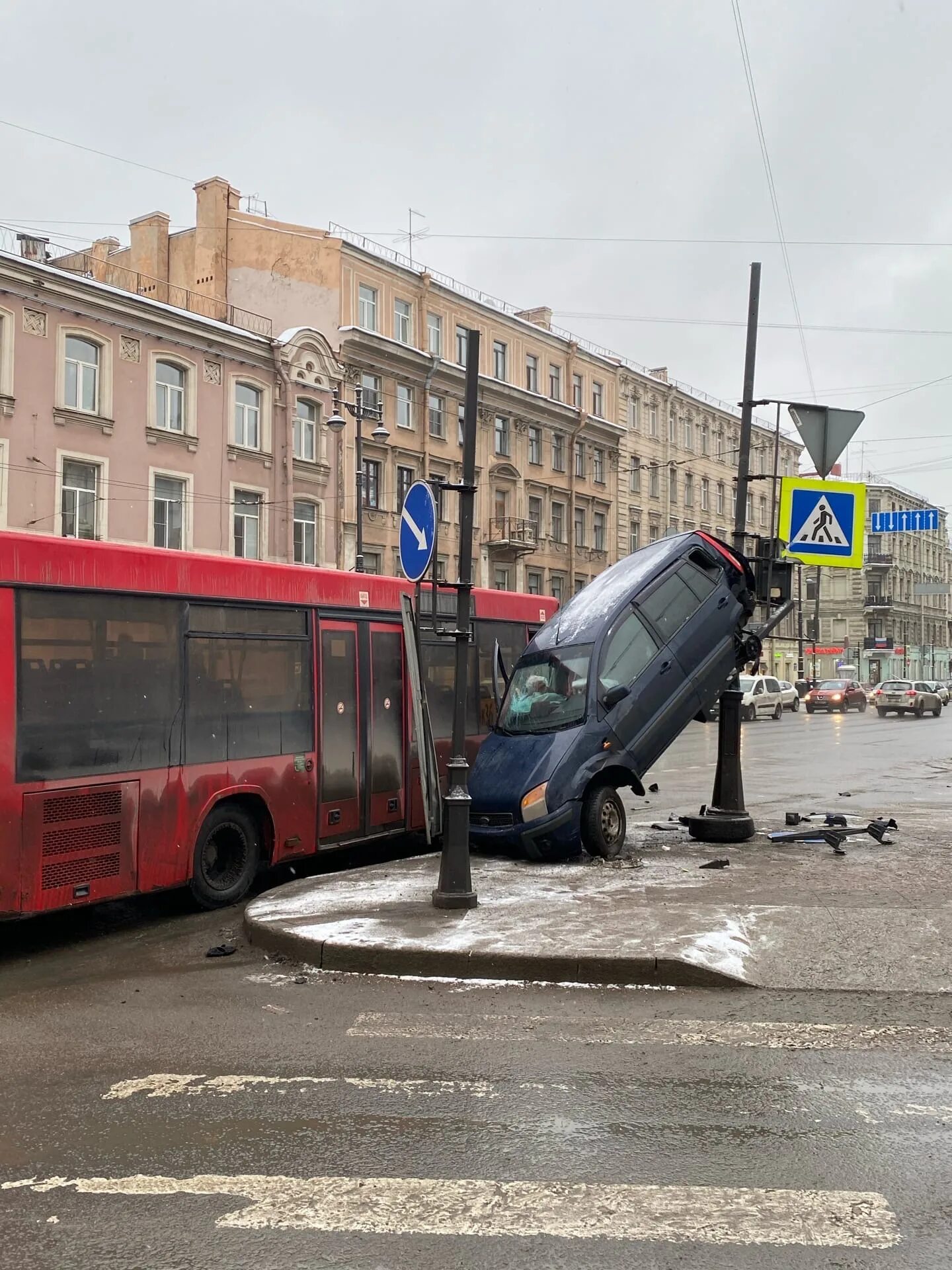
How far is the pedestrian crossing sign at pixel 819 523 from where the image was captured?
1240 cm

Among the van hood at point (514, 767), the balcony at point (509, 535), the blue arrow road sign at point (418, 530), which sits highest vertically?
the balcony at point (509, 535)

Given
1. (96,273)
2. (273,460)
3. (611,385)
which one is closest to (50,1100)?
(273,460)

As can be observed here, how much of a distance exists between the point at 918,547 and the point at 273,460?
8004 centimetres

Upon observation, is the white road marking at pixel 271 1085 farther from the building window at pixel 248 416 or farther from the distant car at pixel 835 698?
the distant car at pixel 835 698

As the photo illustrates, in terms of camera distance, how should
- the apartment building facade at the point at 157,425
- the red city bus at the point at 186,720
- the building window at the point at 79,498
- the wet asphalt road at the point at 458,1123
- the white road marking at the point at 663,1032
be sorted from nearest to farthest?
1. the wet asphalt road at the point at 458,1123
2. the white road marking at the point at 663,1032
3. the red city bus at the point at 186,720
4. the apartment building facade at the point at 157,425
5. the building window at the point at 79,498

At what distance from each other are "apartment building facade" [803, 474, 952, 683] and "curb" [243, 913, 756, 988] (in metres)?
83.3

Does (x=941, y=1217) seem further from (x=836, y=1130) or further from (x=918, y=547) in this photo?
(x=918, y=547)

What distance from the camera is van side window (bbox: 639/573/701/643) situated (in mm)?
11570

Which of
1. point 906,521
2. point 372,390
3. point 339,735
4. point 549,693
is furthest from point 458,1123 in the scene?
point 372,390

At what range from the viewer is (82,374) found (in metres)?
28.8

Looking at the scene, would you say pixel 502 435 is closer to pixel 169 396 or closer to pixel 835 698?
pixel 169 396

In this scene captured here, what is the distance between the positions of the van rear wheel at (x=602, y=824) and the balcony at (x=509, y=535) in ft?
113

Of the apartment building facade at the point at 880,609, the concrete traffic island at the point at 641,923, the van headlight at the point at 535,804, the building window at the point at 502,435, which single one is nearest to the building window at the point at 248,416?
the building window at the point at 502,435

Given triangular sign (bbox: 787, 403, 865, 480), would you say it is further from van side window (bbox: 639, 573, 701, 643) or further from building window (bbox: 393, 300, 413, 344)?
building window (bbox: 393, 300, 413, 344)
